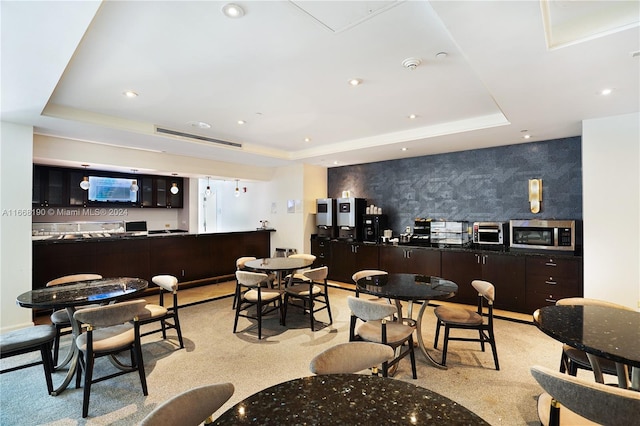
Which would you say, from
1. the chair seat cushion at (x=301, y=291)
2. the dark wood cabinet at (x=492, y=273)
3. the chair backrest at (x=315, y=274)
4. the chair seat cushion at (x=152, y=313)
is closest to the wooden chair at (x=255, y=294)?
the chair seat cushion at (x=301, y=291)

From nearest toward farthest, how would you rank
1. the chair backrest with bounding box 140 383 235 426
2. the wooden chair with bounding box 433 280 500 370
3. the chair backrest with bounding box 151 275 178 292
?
the chair backrest with bounding box 140 383 235 426, the wooden chair with bounding box 433 280 500 370, the chair backrest with bounding box 151 275 178 292

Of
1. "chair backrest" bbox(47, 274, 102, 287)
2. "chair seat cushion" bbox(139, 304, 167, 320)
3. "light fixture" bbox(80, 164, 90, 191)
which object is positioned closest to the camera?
"chair seat cushion" bbox(139, 304, 167, 320)

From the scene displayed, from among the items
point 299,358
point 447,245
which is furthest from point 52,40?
point 447,245

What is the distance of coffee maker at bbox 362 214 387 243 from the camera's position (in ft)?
20.7

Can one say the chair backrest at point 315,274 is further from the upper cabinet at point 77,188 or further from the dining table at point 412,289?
the upper cabinet at point 77,188

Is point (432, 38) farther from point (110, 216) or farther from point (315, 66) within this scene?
point (110, 216)

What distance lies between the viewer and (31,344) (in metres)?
2.44

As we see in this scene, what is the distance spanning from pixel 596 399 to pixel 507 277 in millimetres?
3761

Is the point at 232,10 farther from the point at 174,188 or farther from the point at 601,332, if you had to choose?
the point at 174,188

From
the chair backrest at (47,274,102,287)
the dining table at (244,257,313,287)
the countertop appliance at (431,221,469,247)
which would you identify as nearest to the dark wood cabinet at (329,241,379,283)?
the countertop appliance at (431,221,469,247)

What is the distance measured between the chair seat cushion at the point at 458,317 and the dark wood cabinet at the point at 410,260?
2053 millimetres

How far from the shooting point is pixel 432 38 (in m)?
2.29

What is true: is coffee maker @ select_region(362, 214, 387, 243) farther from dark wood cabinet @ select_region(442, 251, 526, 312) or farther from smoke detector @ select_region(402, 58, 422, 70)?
smoke detector @ select_region(402, 58, 422, 70)

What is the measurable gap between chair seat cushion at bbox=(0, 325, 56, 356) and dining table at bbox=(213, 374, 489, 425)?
2.38 m
